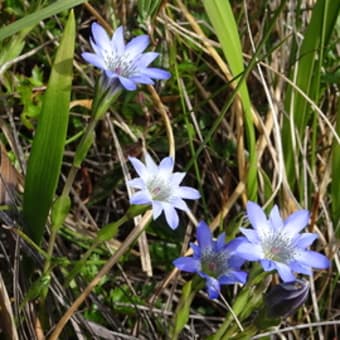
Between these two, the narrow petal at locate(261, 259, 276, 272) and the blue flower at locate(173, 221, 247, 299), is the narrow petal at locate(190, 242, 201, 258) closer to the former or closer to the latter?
the blue flower at locate(173, 221, 247, 299)

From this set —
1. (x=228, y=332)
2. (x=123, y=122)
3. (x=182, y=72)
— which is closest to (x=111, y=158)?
(x=123, y=122)

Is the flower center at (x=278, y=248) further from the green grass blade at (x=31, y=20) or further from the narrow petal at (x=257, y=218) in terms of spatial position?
the green grass blade at (x=31, y=20)

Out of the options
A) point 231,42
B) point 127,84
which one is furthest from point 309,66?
point 127,84

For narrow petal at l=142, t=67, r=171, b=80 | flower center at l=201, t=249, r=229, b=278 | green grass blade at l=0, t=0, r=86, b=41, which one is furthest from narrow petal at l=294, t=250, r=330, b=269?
green grass blade at l=0, t=0, r=86, b=41

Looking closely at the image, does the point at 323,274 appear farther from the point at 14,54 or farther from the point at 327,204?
the point at 14,54

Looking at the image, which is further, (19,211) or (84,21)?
(84,21)

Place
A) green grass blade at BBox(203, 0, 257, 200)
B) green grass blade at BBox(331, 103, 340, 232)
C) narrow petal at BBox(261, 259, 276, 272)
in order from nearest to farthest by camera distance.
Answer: narrow petal at BBox(261, 259, 276, 272)
green grass blade at BBox(203, 0, 257, 200)
green grass blade at BBox(331, 103, 340, 232)

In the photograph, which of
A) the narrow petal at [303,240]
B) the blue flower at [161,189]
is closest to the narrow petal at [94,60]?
the blue flower at [161,189]
